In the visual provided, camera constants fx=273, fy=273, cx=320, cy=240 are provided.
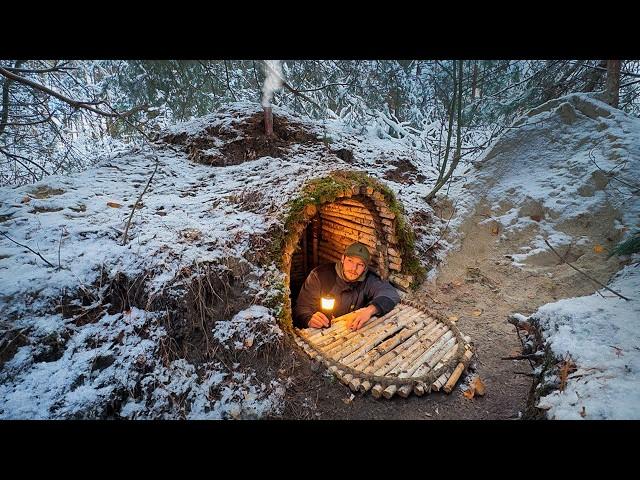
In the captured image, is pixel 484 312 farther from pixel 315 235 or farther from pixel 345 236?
pixel 315 235

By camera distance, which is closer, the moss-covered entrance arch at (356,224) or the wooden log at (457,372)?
the wooden log at (457,372)

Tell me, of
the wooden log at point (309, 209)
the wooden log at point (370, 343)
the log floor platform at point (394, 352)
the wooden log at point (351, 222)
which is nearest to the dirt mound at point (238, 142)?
the wooden log at point (351, 222)

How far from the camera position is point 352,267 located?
412 cm

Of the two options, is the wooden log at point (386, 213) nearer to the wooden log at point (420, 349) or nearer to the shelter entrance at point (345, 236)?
the shelter entrance at point (345, 236)

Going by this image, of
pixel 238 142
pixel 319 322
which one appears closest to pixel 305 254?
pixel 238 142

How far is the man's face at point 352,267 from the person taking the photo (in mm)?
4081

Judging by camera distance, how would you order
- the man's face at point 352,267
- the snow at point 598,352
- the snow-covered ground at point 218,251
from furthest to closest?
the man's face at point 352,267, the snow-covered ground at point 218,251, the snow at point 598,352

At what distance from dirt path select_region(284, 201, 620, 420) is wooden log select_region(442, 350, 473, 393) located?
10cm

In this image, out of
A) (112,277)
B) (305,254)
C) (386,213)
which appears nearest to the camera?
(112,277)

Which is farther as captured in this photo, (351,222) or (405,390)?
(351,222)

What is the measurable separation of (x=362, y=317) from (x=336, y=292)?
2.31 feet

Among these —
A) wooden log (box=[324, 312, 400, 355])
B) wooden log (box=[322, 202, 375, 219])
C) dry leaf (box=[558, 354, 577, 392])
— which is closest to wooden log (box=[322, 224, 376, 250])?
wooden log (box=[322, 202, 375, 219])

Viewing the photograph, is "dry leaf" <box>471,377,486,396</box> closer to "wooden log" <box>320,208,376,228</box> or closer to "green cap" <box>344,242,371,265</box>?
"green cap" <box>344,242,371,265</box>

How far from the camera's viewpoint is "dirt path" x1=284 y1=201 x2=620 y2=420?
8.89 feet
